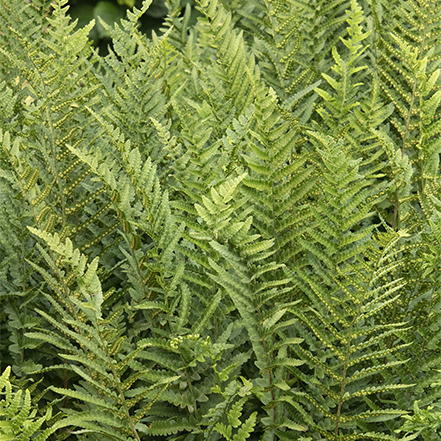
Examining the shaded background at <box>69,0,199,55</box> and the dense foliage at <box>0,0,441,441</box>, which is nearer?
the dense foliage at <box>0,0,441,441</box>

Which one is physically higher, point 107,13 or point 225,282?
point 107,13

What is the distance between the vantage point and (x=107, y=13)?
576 centimetres

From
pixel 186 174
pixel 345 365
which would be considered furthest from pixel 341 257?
pixel 186 174

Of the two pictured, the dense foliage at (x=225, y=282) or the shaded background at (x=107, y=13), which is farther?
the shaded background at (x=107, y=13)

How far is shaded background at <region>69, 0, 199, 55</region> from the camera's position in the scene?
572 centimetres

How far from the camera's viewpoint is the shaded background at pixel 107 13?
5.72 m

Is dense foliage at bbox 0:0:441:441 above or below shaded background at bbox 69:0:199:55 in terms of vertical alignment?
below

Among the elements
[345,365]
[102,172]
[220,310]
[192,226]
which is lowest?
[345,365]

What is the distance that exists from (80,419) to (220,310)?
0.91 feet

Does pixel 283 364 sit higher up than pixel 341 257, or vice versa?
pixel 341 257

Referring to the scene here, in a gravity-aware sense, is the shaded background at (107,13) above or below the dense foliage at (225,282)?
above

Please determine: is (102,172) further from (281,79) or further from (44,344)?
(281,79)

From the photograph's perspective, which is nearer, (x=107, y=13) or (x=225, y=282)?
Answer: (x=225, y=282)

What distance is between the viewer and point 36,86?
1.10m
